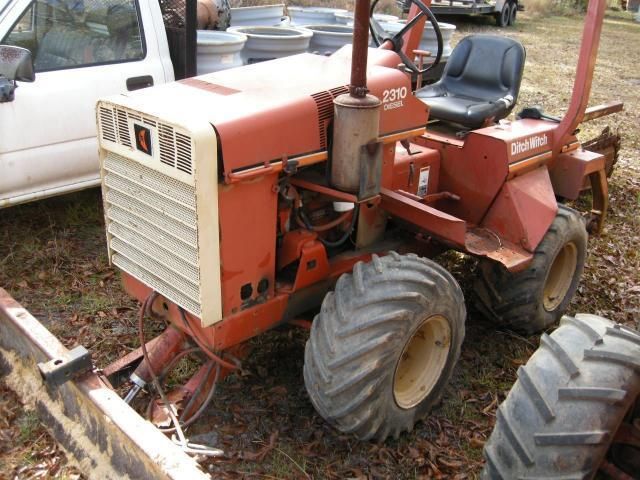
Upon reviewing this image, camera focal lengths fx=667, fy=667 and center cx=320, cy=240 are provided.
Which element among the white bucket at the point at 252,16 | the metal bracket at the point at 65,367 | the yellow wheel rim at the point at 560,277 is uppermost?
the white bucket at the point at 252,16

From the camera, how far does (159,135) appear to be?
8.52ft

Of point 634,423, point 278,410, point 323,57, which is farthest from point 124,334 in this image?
point 634,423

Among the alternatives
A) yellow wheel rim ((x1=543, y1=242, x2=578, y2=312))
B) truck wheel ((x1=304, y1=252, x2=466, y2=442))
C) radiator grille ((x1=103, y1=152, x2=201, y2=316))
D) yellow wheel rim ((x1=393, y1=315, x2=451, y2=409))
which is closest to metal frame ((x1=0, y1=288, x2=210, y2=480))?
radiator grille ((x1=103, y1=152, x2=201, y2=316))

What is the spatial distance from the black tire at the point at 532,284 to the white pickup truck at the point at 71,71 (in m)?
2.67

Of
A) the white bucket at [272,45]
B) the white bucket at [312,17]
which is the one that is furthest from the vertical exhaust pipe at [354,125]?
the white bucket at [312,17]

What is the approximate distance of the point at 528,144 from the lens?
3.90 metres

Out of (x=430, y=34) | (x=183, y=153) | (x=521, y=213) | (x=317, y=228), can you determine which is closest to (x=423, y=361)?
(x=317, y=228)

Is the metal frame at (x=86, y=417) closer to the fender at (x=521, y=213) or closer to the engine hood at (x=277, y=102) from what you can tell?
the engine hood at (x=277, y=102)

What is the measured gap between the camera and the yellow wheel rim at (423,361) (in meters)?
3.11

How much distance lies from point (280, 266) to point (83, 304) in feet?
5.38

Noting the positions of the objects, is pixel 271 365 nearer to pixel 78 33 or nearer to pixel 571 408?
pixel 571 408

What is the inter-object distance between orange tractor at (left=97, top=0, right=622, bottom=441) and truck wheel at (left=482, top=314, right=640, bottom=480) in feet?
2.17

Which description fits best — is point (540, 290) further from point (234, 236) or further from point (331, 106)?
point (234, 236)

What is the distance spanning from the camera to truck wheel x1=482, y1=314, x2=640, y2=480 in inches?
80.6
